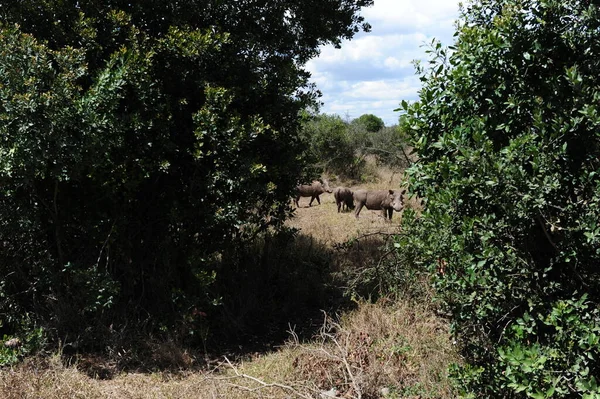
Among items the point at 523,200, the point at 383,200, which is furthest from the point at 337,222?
the point at 523,200

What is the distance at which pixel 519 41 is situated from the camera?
3939 mm

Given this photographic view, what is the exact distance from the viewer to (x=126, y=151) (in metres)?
5.59

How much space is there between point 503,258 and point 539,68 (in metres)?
1.47

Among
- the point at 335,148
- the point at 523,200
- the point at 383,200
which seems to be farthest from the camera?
the point at 335,148

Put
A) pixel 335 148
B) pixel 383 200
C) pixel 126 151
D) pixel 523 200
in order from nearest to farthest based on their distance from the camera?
pixel 523 200 < pixel 126 151 < pixel 383 200 < pixel 335 148

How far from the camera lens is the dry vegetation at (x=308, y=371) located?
4762 mm

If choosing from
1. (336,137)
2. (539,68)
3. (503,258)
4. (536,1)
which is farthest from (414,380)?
(336,137)

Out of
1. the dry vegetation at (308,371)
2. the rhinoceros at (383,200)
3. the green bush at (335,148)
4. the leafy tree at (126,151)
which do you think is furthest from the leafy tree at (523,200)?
the green bush at (335,148)

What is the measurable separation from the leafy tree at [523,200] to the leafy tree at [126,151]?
8.19 ft

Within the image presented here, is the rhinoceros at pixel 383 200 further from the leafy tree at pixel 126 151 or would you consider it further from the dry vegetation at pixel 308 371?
the dry vegetation at pixel 308 371

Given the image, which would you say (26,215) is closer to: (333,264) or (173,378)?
(173,378)

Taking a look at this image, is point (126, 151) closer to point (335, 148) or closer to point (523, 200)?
point (523, 200)

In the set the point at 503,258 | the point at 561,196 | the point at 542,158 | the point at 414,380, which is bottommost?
the point at 414,380

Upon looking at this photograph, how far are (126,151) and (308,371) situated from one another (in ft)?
9.40
